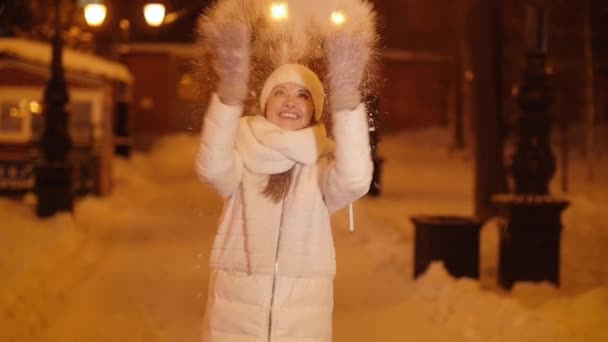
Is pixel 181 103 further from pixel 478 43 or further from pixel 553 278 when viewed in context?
pixel 553 278

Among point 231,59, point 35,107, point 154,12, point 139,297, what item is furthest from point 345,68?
point 35,107

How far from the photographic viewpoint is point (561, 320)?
7.22m

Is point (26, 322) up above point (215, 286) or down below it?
below

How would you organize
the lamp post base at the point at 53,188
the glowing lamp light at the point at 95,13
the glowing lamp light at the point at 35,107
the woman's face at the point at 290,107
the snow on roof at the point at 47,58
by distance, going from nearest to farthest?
1. the woman's face at the point at 290,107
2. the glowing lamp light at the point at 95,13
3. the lamp post base at the point at 53,188
4. the snow on roof at the point at 47,58
5. the glowing lamp light at the point at 35,107

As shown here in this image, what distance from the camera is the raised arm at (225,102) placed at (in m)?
3.75

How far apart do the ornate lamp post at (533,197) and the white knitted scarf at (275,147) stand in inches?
219

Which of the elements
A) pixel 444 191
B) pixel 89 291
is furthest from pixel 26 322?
pixel 444 191

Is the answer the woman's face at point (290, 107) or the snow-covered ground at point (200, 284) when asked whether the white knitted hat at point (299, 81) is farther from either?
the snow-covered ground at point (200, 284)

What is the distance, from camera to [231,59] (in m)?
3.75

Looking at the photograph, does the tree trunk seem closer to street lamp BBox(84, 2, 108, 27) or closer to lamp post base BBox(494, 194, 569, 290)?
lamp post base BBox(494, 194, 569, 290)

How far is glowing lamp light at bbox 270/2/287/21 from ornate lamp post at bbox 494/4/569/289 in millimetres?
5266

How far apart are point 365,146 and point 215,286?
91 cm

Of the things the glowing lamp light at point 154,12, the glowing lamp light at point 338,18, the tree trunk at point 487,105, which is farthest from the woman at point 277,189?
the tree trunk at point 487,105

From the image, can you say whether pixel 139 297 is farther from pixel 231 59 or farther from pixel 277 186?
pixel 231 59
